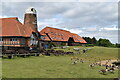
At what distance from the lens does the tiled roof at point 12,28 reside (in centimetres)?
4278

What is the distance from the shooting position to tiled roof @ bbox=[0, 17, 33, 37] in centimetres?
4278

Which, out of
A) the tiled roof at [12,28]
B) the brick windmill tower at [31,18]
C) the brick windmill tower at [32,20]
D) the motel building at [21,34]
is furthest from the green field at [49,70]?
the brick windmill tower at [31,18]

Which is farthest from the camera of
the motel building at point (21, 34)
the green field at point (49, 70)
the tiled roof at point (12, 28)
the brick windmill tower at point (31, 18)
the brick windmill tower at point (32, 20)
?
the brick windmill tower at point (31, 18)

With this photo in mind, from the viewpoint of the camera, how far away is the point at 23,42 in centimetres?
4384

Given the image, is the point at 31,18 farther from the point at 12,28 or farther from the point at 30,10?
the point at 12,28

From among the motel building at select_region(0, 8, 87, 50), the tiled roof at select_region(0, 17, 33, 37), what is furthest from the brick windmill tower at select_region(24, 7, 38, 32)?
the tiled roof at select_region(0, 17, 33, 37)

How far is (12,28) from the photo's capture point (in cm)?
4438

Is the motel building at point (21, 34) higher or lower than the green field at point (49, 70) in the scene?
higher

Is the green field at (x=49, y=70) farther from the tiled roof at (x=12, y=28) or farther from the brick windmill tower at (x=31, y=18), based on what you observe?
the brick windmill tower at (x=31, y=18)

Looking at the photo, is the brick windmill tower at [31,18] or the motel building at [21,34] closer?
the motel building at [21,34]

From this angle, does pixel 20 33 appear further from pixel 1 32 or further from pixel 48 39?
pixel 48 39

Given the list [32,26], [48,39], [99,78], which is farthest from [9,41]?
[99,78]

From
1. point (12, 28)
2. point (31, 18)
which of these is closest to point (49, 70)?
point (12, 28)

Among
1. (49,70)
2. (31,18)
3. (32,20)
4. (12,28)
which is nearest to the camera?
(49,70)
